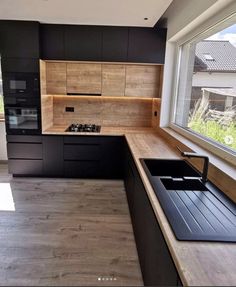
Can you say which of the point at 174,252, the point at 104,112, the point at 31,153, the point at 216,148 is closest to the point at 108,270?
the point at 174,252

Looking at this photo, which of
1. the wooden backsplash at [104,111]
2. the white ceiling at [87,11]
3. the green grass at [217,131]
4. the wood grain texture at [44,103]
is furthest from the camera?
the wooden backsplash at [104,111]

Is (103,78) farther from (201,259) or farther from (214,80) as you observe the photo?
(201,259)

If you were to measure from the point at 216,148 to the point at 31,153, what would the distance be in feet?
9.82

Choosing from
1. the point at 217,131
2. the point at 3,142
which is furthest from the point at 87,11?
the point at 3,142

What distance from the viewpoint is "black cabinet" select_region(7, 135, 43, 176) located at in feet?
13.3

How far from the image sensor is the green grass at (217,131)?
221cm

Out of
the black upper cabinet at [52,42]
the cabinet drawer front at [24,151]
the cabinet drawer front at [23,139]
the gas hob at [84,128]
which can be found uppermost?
the black upper cabinet at [52,42]

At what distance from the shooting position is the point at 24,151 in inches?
161

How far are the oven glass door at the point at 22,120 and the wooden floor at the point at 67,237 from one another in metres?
0.89

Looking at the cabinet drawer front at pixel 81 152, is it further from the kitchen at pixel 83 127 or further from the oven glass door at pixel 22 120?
the oven glass door at pixel 22 120

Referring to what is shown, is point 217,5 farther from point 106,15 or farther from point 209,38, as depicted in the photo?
point 106,15

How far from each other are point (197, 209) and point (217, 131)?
125 cm

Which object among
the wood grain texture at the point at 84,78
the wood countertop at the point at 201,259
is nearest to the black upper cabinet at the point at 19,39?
the wood grain texture at the point at 84,78

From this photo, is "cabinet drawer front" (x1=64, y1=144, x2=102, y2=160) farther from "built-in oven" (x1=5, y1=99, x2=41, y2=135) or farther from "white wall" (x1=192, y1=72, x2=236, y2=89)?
"white wall" (x1=192, y1=72, x2=236, y2=89)
